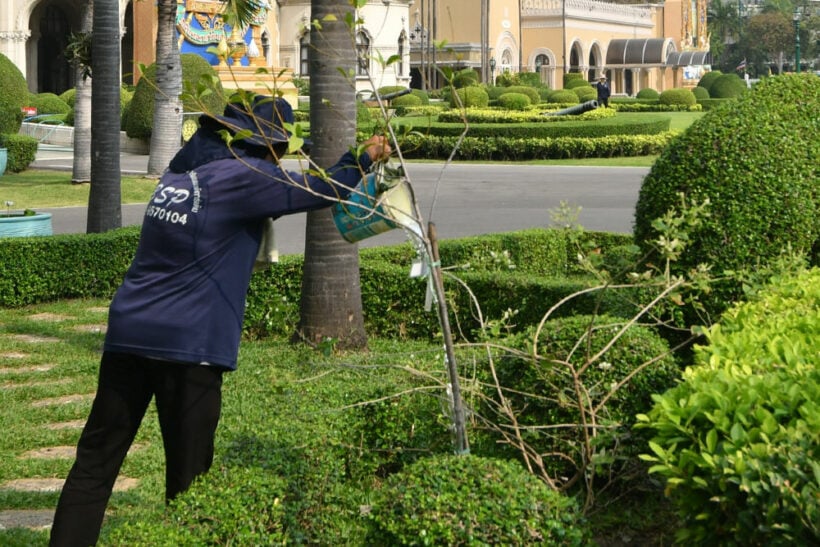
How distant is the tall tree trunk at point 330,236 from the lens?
7031 mm

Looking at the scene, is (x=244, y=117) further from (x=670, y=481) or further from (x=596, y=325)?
(x=670, y=481)

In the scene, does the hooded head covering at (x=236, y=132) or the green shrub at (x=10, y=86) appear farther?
the green shrub at (x=10, y=86)

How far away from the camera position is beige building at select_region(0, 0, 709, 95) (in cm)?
3809

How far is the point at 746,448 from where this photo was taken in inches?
109

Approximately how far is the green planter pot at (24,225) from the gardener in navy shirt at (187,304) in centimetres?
690

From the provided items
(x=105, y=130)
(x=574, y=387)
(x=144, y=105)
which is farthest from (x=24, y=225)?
(x=144, y=105)

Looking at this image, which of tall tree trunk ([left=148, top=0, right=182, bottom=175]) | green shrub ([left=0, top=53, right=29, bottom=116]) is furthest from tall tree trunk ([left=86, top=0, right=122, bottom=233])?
green shrub ([left=0, top=53, right=29, bottom=116])

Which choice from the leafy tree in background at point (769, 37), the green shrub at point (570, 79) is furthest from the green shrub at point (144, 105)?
the leafy tree in background at point (769, 37)

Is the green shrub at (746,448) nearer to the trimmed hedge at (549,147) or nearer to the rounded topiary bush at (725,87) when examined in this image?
the trimmed hedge at (549,147)

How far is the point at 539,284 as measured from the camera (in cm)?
758

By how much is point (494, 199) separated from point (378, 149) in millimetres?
14282

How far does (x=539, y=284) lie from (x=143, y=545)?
4689 mm

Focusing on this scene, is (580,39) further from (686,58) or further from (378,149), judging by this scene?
(378,149)

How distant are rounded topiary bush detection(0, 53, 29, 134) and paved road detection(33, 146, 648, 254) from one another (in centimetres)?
Result: 111
